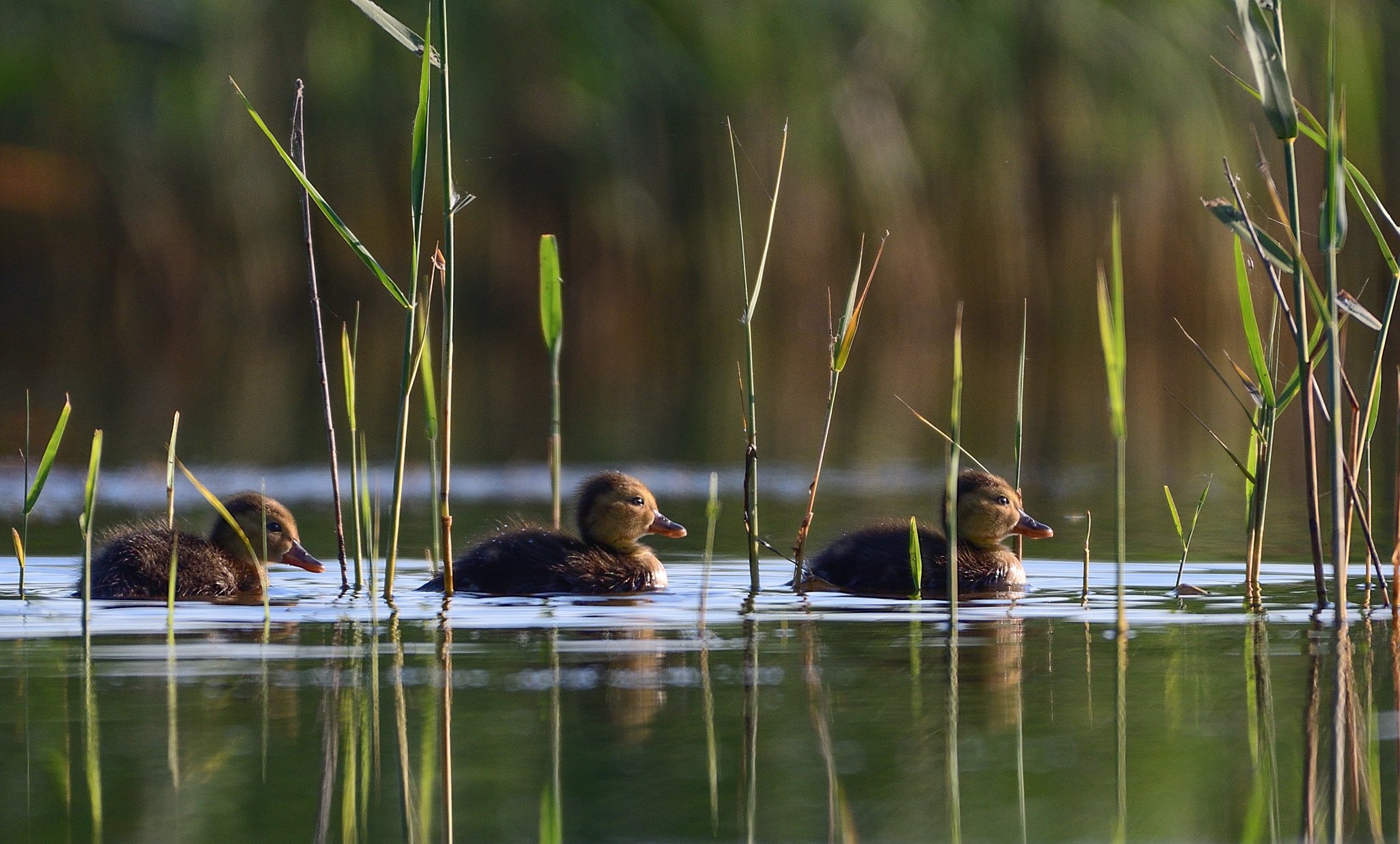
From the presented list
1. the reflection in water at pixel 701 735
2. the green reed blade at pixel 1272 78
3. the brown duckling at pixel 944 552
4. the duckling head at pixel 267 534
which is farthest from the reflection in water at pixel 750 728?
the duckling head at pixel 267 534

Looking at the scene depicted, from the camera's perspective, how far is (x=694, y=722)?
4.12 meters

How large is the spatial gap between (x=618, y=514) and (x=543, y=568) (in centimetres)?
47

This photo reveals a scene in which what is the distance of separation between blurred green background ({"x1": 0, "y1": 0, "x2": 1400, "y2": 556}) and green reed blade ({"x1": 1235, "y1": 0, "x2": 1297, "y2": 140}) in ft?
31.2

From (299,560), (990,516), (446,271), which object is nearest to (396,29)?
(446,271)

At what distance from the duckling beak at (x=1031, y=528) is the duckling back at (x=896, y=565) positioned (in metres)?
0.19

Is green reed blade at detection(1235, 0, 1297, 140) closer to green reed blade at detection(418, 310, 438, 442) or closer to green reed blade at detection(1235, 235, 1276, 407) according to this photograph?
green reed blade at detection(1235, 235, 1276, 407)

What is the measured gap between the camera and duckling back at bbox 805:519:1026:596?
21.4ft

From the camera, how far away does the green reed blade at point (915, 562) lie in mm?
6039

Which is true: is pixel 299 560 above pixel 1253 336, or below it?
below

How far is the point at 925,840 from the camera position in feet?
10.7

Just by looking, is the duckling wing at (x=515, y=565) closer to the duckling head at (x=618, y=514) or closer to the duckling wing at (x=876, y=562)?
the duckling head at (x=618, y=514)

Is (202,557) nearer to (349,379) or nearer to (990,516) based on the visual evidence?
(349,379)

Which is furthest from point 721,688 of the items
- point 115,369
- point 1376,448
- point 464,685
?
point 115,369

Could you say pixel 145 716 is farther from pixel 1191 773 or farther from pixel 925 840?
pixel 1191 773
